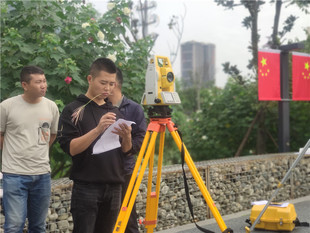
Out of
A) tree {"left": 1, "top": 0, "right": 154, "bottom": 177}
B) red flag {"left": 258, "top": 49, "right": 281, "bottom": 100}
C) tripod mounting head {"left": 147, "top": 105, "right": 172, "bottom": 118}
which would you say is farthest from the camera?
red flag {"left": 258, "top": 49, "right": 281, "bottom": 100}

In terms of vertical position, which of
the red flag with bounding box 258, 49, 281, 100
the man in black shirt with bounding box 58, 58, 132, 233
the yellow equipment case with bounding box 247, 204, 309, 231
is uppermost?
the red flag with bounding box 258, 49, 281, 100

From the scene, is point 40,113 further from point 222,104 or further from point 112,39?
point 222,104

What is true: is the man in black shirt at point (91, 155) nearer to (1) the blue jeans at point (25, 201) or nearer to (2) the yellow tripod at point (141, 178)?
(2) the yellow tripod at point (141, 178)

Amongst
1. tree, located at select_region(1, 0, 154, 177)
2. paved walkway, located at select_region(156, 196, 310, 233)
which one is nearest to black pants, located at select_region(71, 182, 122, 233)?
tree, located at select_region(1, 0, 154, 177)

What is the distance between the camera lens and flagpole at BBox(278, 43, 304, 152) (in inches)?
293

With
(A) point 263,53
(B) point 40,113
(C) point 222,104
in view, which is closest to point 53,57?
(B) point 40,113

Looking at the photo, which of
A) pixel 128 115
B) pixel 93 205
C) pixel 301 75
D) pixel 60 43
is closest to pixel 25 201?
pixel 93 205

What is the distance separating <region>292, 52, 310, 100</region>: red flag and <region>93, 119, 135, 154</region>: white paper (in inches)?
221

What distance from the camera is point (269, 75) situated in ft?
23.8

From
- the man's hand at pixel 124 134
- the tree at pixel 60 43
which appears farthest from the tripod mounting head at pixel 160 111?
the tree at pixel 60 43

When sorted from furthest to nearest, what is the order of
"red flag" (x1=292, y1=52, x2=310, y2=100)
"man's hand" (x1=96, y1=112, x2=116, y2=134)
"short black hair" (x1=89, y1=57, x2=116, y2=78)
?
"red flag" (x1=292, y1=52, x2=310, y2=100), "short black hair" (x1=89, y1=57, x2=116, y2=78), "man's hand" (x1=96, y1=112, x2=116, y2=134)

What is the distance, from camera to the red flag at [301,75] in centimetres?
775

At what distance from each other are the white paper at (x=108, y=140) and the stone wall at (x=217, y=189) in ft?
5.44

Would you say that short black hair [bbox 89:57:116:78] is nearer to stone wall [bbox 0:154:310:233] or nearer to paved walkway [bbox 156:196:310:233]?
stone wall [bbox 0:154:310:233]
